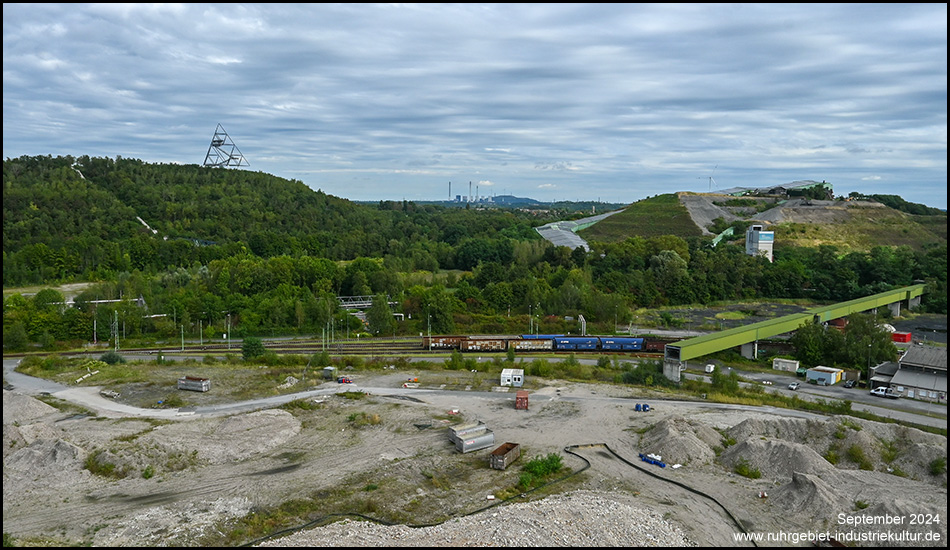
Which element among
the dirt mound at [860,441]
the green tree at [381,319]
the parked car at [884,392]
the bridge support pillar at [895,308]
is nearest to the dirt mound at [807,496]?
the dirt mound at [860,441]

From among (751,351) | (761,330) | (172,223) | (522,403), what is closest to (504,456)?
(522,403)

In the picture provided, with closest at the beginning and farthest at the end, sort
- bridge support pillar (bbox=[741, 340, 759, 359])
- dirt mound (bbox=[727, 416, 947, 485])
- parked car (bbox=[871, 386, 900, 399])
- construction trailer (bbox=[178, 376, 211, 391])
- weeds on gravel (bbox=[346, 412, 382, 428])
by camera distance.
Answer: dirt mound (bbox=[727, 416, 947, 485]) → weeds on gravel (bbox=[346, 412, 382, 428]) → parked car (bbox=[871, 386, 900, 399]) → construction trailer (bbox=[178, 376, 211, 391]) → bridge support pillar (bbox=[741, 340, 759, 359])

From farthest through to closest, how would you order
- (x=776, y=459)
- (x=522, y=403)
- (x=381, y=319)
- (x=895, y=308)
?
1. (x=895, y=308)
2. (x=381, y=319)
3. (x=522, y=403)
4. (x=776, y=459)

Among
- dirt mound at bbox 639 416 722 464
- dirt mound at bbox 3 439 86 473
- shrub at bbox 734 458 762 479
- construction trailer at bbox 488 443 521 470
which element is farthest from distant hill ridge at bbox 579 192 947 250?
dirt mound at bbox 3 439 86 473

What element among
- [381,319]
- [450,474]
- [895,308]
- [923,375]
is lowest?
[450,474]

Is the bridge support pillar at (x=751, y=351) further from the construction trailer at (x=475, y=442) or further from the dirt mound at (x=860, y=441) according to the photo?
the construction trailer at (x=475, y=442)

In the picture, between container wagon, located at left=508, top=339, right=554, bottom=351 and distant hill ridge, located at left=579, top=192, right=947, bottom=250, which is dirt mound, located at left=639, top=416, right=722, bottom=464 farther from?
distant hill ridge, located at left=579, top=192, right=947, bottom=250

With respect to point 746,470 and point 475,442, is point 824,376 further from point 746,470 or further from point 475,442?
point 475,442

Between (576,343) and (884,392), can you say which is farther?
(576,343)
